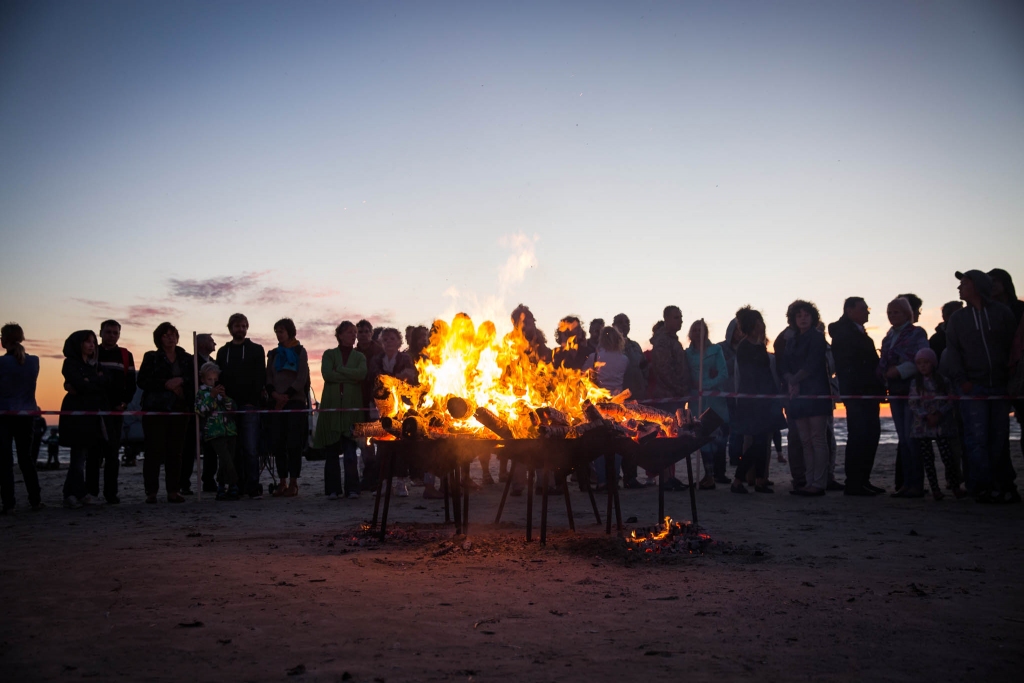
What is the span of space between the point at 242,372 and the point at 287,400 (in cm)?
75

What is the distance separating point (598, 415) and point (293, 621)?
3.23 m

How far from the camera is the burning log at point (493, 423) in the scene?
714 cm

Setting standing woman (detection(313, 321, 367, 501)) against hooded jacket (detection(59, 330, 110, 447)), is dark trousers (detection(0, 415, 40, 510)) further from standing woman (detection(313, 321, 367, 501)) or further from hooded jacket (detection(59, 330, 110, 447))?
standing woman (detection(313, 321, 367, 501))

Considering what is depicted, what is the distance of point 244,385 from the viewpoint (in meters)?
11.6

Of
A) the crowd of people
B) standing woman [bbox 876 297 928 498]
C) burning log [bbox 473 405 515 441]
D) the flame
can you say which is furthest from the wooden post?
standing woman [bbox 876 297 928 498]

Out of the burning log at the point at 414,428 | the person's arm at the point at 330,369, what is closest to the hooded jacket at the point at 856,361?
the burning log at the point at 414,428

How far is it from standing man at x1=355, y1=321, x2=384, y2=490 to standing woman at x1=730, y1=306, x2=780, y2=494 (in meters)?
5.05

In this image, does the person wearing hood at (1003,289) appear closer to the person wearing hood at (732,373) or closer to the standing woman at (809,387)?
the standing woman at (809,387)

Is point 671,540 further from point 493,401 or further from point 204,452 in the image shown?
point 204,452

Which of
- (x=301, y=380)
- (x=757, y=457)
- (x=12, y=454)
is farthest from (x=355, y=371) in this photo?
(x=757, y=457)

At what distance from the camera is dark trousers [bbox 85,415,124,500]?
10758 mm

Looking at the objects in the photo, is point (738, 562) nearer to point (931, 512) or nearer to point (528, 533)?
point (528, 533)

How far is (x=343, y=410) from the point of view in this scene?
11.5 metres

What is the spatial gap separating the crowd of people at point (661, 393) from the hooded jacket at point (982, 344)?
0.6 inches
